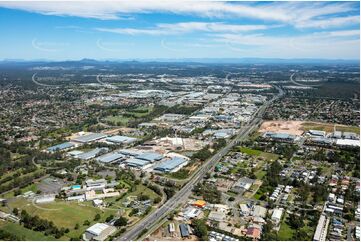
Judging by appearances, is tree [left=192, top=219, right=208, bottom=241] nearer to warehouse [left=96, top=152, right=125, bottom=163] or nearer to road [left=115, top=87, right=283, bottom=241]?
road [left=115, top=87, right=283, bottom=241]

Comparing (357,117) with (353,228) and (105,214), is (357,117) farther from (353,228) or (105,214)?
(105,214)

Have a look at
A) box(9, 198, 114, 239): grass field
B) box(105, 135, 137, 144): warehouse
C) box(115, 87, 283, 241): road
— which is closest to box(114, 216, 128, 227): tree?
box(115, 87, 283, 241): road

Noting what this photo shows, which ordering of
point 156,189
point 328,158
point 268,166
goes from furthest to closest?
point 328,158 < point 268,166 < point 156,189

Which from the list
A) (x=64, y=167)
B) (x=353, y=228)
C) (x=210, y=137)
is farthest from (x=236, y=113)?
(x=353, y=228)

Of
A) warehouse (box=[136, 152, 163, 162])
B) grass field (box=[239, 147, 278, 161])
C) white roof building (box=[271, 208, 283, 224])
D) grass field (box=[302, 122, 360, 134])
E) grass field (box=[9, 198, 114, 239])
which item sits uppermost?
grass field (box=[302, 122, 360, 134])

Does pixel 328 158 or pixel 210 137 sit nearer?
pixel 328 158

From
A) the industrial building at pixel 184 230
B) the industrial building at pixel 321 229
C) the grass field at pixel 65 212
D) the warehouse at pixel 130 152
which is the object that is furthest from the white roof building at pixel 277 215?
the warehouse at pixel 130 152
